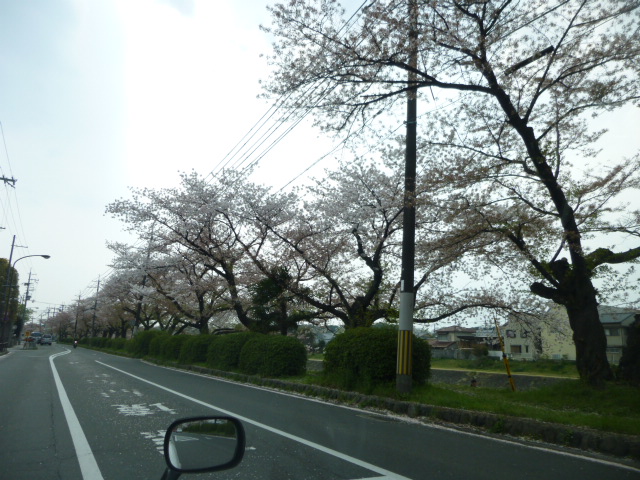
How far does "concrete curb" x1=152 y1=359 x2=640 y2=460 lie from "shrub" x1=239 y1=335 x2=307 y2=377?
392 cm

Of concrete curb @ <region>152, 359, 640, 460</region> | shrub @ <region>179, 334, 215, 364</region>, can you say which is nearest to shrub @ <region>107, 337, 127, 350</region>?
shrub @ <region>179, 334, 215, 364</region>

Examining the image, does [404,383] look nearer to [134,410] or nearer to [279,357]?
[134,410]

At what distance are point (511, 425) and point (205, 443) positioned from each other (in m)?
6.10

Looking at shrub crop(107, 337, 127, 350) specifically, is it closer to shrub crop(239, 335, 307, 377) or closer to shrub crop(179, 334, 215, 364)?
shrub crop(179, 334, 215, 364)

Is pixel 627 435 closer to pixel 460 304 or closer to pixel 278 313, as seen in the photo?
pixel 460 304

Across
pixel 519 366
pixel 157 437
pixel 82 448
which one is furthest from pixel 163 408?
pixel 519 366

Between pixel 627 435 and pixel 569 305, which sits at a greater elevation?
pixel 569 305

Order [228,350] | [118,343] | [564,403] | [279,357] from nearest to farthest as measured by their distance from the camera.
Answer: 1. [564,403]
2. [279,357]
3. [228,350]
4. [118,343]

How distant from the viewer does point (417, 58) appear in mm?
9016

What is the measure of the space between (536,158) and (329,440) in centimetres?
677

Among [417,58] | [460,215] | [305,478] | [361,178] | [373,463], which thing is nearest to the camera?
[305,478]

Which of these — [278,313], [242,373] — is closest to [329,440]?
[242,373]

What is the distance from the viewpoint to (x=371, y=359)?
11.2m

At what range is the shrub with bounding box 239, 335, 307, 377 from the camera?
15.7 meters
